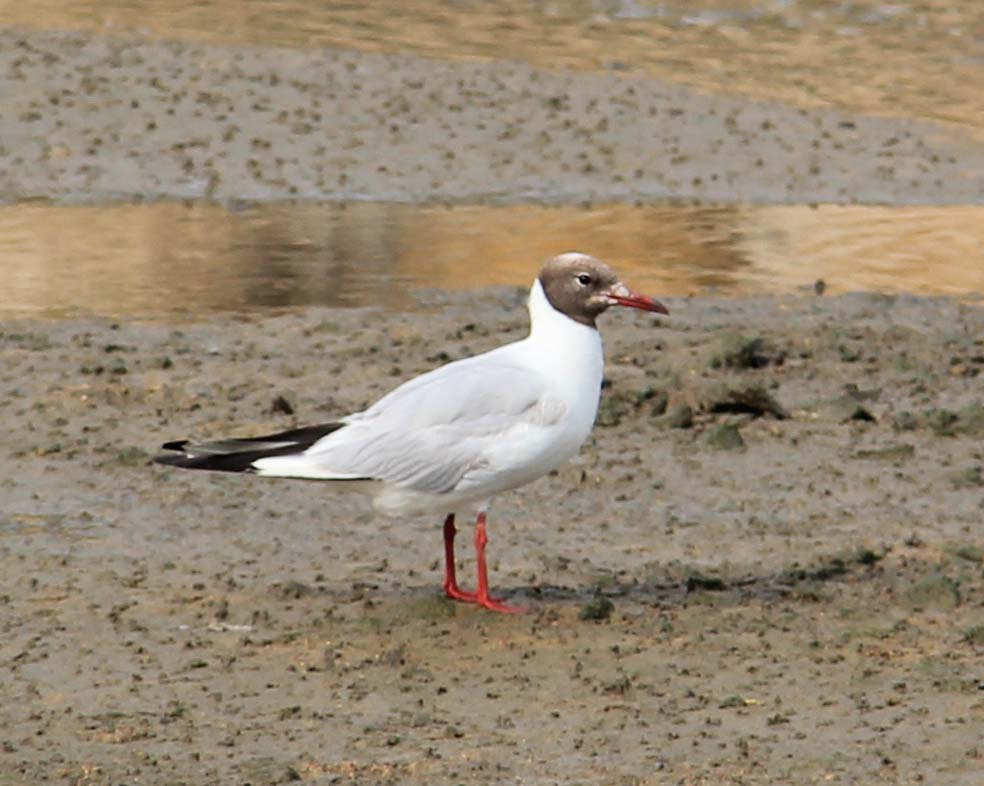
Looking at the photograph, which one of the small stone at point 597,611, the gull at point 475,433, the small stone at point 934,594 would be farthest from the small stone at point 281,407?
the small stone at point 934,594

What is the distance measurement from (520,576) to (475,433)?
0.78 meters

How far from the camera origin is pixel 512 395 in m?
7.23

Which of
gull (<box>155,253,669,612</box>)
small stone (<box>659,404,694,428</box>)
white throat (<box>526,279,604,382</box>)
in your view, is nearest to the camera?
gull (<box>155,253,669,612</box>)

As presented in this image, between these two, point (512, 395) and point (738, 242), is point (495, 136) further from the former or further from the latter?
point (512, 395)

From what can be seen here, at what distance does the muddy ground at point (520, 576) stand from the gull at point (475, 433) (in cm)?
37

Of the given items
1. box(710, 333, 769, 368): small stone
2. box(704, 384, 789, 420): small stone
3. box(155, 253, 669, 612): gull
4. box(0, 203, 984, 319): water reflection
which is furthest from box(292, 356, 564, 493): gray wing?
box(0, 203, 984, 319): water reflection

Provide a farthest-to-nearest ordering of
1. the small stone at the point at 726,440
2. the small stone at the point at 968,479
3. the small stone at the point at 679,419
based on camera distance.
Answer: the small stone at the point at 679,419
the small stone at the point at 726,440
the small stone at the point at 968,479

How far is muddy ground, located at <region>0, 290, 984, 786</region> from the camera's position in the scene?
6191 millimetres

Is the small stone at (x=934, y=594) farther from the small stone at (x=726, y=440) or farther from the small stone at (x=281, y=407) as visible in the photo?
the small stone at (x=281, y=407)

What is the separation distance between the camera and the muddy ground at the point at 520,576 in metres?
6.19

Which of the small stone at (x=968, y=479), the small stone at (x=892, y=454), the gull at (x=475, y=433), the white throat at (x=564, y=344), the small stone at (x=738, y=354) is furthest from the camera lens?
the small stone at (x=738, y=354)

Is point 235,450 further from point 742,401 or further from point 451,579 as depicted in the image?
point 742,401

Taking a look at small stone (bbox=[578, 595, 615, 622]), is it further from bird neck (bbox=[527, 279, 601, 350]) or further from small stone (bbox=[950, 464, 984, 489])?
small stone (bbox=[950, 464, 984, 489])

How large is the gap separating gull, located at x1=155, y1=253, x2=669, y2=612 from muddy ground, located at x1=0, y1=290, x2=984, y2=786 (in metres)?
0.37
